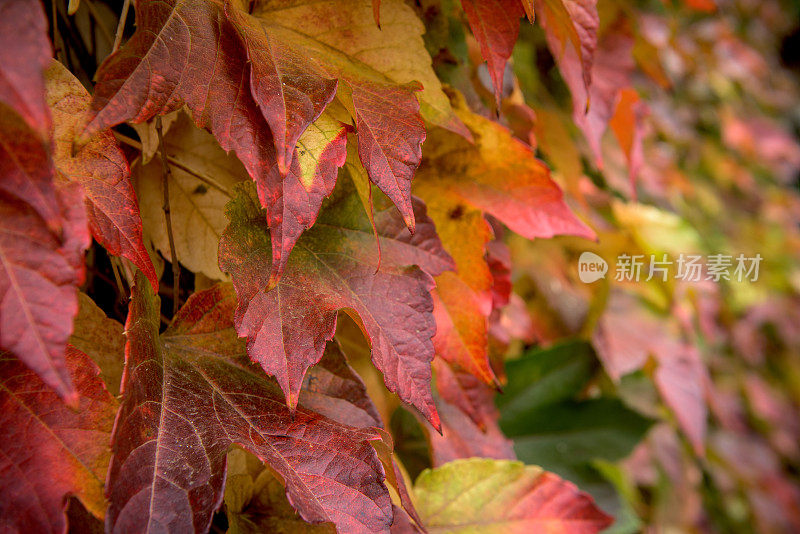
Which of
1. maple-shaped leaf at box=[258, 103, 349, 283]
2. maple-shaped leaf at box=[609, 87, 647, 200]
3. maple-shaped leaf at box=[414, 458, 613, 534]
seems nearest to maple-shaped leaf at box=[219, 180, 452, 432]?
maple-shaped leaf at box=[258, 103, 349, 283]

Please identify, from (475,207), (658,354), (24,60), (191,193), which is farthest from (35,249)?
(658,354)

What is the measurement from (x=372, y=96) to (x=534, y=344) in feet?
2.11

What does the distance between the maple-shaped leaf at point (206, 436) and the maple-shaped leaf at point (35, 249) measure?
66mm

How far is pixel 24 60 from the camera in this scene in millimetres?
213

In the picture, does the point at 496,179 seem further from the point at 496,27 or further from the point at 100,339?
the point at 100,339

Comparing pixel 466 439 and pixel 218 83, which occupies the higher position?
pixel 218 83

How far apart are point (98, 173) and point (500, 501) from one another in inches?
15.1

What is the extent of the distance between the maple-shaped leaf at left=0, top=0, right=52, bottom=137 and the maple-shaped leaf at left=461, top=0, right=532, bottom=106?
29 cm

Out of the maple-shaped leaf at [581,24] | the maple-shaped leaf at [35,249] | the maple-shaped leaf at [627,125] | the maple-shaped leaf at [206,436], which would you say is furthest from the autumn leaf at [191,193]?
the maple-shaped leaf at [627,125]

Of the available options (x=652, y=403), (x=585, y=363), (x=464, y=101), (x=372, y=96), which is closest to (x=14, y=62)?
(x=372, y=96)

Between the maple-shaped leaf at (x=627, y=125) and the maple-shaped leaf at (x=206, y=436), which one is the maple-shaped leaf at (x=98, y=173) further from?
the maple-shaped leaf at (x=627, y=125)

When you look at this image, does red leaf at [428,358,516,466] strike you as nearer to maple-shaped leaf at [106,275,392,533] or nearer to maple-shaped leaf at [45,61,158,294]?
maple-shaped leaf at [106,275,392,533]

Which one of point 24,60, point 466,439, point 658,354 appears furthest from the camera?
point 658,354

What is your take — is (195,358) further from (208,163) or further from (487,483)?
(487,483)
